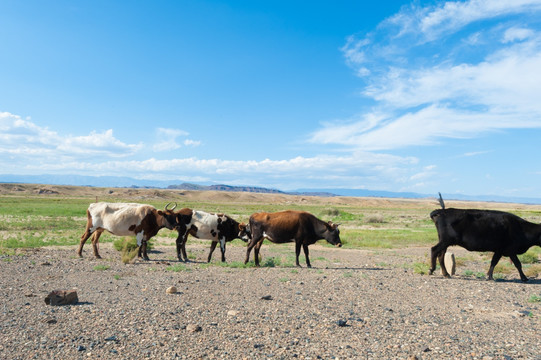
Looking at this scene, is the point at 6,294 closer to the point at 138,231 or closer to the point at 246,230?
the point at 138,231

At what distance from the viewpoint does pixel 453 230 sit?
40.8 feet

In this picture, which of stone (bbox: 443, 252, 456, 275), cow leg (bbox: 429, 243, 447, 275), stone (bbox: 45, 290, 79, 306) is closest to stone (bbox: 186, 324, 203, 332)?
stone (bbox: 45, 290, 79, 306)

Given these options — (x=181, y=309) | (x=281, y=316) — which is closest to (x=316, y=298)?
(x=281, y=316)

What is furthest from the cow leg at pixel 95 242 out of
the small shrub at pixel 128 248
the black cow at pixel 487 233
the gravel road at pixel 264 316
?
the black cow at pixel 487 233

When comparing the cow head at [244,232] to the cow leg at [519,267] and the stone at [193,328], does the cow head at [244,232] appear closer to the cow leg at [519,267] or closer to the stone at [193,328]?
the cow leg at [519,267]

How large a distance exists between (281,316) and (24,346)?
4.31 meters

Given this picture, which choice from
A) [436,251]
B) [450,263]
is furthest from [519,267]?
[436,251]

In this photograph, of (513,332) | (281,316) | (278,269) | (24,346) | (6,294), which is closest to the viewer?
(24,346)

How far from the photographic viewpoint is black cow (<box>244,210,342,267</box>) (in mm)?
14805

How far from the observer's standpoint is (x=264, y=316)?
7.64 m

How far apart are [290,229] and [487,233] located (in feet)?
21.6

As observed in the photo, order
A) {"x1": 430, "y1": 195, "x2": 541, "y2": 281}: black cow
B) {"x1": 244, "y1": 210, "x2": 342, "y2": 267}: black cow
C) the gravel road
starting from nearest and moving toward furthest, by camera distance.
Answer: the gravel road → {"x1": 430, "y1": 195, "x2": 541, "y2": 281}: black cow → {"x1": 244, "y1": 210, "x2": 342, "y2": 267}: black cow

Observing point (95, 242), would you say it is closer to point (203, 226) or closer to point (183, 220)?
point (183, 220)

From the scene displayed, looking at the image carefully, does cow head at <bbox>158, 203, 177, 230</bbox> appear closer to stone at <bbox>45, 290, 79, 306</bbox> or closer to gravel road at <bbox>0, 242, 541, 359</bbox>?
gravel road at <bbox>0, 242, 541, 359</bbox>
